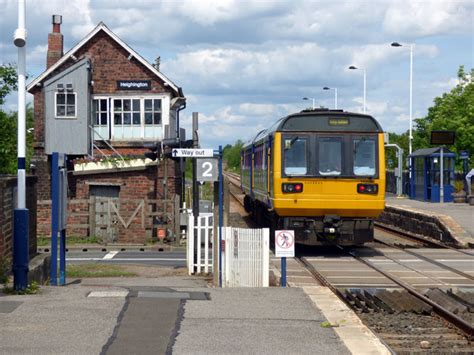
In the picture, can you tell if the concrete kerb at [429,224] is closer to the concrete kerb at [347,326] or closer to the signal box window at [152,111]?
the signal box window at [152,111]

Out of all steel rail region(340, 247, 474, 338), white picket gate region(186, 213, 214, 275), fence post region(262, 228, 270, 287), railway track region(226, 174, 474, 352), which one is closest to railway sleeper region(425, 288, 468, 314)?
railway track region(226, 174, 474, 352)

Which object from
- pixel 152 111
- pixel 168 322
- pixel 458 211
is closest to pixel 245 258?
pixel 168 322

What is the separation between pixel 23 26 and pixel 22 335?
496 centimetres

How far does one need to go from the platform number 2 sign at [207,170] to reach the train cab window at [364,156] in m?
5.15

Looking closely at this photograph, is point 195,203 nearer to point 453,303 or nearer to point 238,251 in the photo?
point 238,251

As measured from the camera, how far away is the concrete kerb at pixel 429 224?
24.7 meters

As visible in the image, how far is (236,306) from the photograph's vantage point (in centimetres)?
1136

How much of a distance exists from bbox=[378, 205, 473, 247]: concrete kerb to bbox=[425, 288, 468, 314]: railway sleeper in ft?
33.2

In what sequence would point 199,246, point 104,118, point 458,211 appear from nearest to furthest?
1. point 199,246
2. point 458,211
3. point 104,118

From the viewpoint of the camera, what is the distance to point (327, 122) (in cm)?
2034

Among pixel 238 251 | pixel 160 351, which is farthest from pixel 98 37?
pixel 160 351

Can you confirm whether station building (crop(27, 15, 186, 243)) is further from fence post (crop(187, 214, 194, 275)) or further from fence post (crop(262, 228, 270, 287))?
fence post (crop(262, 228, 270, 287))

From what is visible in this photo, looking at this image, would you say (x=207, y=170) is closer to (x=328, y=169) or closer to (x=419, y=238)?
(x=328, y=169)

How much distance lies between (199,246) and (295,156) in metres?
3.51
